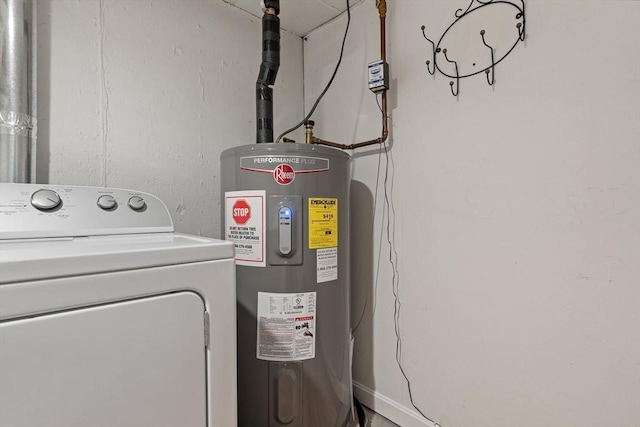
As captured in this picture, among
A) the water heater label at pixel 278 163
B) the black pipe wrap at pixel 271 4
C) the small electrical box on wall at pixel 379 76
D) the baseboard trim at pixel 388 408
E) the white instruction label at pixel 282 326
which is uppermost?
the black pipe wrap at pixel 271 4

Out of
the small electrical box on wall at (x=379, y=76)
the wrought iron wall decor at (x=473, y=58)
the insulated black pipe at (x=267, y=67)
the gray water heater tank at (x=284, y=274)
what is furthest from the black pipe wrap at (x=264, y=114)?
the wrought iron wall decor at (x=473, y=58)

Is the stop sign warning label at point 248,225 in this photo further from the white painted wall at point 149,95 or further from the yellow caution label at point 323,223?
the white painted wall at point 149,95

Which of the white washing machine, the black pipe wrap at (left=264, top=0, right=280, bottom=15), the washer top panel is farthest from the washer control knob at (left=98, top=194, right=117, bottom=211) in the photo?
the black pipe wrap at (left=264, top=0, right=280, bottom=15)

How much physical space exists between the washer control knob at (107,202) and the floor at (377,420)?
133 cm

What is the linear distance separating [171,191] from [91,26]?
0.64m

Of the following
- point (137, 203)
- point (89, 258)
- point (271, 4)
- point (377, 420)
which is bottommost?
point (377, 420)

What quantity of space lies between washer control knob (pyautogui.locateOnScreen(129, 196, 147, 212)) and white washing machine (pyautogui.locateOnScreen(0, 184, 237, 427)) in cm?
20

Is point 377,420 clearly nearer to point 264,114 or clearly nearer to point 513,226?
point 513,226

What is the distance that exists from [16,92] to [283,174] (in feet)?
2.65

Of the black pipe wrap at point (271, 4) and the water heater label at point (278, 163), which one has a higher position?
the black pipe wrap at point (271, 4)

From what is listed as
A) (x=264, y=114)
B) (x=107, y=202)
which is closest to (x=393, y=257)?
(x=264, y=114)

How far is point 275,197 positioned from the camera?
1030mm

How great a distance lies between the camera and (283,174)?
1.03 m

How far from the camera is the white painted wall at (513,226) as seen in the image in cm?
85
